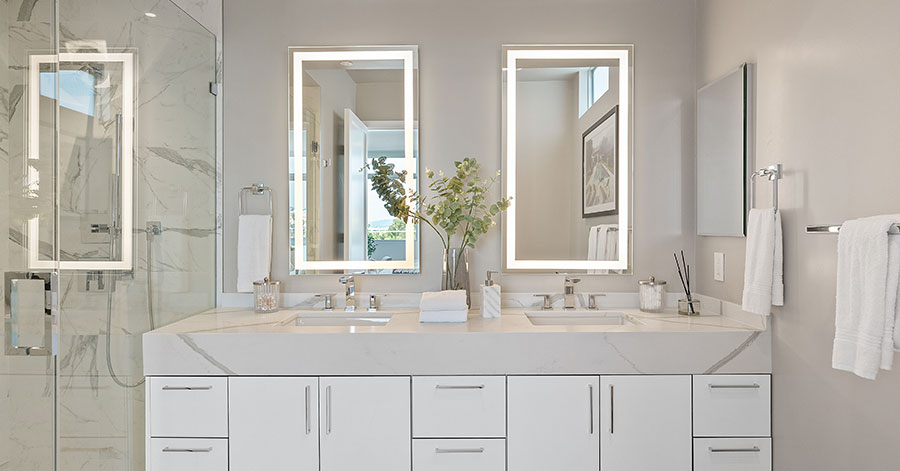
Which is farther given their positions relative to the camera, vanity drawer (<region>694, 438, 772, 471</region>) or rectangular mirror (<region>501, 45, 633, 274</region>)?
rectangular mirror (<region>501, 45, 633, 274</region>)

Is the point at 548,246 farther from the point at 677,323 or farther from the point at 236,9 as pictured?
the point at 236,9

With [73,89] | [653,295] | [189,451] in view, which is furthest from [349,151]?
[653,295]

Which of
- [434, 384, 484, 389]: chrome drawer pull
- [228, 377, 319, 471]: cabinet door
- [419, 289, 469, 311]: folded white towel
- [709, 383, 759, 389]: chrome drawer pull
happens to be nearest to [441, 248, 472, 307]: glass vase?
[419, 289, 469, 311]: folded white towel

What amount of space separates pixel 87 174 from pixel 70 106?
0.21m

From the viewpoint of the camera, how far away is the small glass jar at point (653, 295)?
243 centimetres

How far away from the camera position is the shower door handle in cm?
156

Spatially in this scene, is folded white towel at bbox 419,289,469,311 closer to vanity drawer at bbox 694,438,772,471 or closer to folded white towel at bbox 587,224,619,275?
folded white towel at bbox 587,224,619,275

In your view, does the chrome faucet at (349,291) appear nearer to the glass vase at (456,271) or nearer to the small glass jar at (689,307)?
the glass vase at (456,271)

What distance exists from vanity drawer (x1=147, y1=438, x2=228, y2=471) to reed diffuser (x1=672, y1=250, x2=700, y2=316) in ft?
5.94

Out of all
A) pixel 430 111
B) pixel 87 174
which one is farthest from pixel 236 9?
pixel 87 174

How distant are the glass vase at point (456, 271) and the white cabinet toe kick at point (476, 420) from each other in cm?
53

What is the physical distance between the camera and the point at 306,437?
80.3 inches

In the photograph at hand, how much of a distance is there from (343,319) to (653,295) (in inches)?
50.7

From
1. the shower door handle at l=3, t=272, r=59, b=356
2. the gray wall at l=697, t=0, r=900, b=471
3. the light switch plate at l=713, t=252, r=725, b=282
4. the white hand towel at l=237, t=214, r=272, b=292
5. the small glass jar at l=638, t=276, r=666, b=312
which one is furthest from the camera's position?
the white hand towel at l=237, t=214, r=272, b=292
